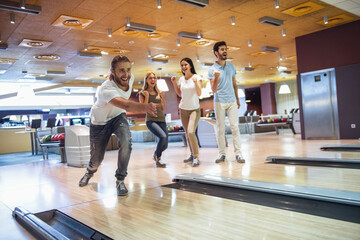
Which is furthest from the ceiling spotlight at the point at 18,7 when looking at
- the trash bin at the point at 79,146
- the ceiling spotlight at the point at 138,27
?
the trash bin at the point at 79,146

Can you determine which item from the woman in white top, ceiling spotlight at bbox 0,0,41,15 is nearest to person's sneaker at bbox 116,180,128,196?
the woman in white top

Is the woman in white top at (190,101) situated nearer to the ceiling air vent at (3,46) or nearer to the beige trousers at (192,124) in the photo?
the beige trousers at (192,124)

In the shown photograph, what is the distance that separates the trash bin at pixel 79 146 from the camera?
537cm

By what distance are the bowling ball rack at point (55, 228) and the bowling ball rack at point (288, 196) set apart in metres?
1.03

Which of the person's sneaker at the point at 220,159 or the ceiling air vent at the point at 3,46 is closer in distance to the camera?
the person's sneaker at the point at 220,159

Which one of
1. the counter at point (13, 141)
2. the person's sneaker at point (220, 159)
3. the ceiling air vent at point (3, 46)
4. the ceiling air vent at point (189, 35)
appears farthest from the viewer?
the counter at point (13, 141)

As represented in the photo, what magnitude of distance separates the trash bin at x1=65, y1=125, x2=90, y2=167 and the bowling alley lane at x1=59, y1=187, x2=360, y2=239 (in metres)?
3.03

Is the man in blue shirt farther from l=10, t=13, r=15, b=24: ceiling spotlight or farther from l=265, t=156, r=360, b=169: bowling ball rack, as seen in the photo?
l=10, t=13, r=15, b=24: ceiling spotlight

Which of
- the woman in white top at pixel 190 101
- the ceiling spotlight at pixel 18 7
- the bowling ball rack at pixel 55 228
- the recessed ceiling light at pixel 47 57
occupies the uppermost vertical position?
the recessed ceiling light at pixel 47 57

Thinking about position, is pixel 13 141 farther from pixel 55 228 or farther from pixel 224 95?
pixel 55 228

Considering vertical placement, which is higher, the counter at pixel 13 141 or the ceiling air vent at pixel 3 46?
the ceiling air vent at pixel 3 46

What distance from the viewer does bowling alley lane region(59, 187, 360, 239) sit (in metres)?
1.55

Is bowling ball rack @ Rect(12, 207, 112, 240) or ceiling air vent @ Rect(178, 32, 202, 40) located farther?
ceiling air vent @ Rect(178, 32, 202, 40)

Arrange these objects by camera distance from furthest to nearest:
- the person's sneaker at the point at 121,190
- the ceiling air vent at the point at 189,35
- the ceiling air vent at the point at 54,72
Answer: the ceiling air vent at the point at 54,72
the ceiling air vent at the point at 189,35
the person's sneaker at the point at 121,190
